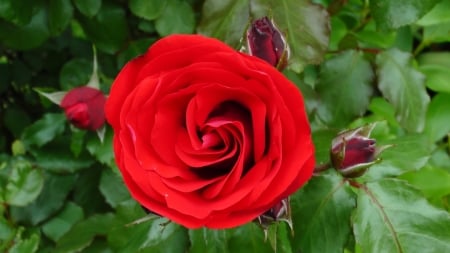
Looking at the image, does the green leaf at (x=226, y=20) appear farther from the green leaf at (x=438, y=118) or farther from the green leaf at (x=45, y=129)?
the green leaf at (x=438, y=118)

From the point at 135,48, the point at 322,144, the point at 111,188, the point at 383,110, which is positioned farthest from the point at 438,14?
the point at 111,188

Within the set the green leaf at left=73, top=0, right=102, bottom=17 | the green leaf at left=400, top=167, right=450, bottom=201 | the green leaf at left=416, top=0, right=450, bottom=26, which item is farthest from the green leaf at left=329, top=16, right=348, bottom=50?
the green leaf at left=73, top=0, right=102, bottom=17

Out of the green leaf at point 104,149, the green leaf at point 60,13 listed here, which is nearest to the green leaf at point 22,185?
the green leaf at point 104,149

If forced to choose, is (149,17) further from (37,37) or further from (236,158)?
(236,158)

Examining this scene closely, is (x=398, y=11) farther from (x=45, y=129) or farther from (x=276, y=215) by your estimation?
(x=45, y=129)

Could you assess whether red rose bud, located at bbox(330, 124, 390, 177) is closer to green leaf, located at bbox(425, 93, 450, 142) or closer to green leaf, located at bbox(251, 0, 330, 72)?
green leaf, located at bbox(251, 0, 330, 72)

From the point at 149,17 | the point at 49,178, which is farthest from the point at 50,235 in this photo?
the point at 149,17
